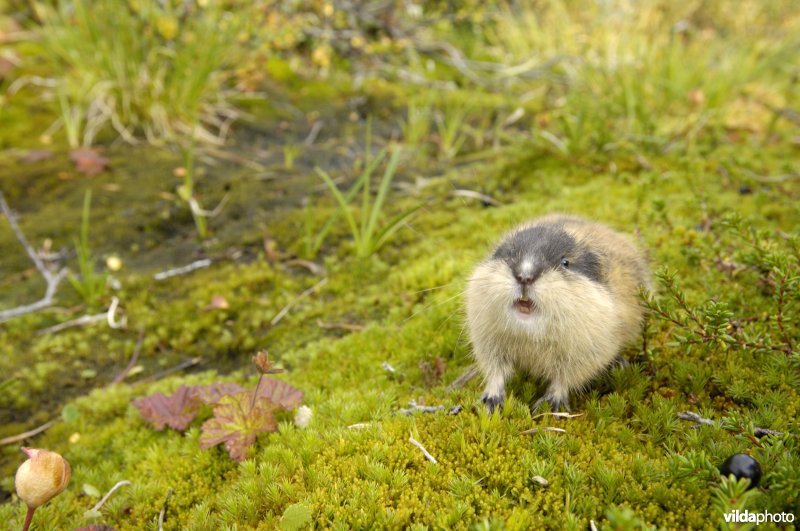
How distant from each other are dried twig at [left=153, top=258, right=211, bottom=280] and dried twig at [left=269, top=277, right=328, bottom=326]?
130cm

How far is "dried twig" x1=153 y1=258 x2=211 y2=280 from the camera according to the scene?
5738 mm


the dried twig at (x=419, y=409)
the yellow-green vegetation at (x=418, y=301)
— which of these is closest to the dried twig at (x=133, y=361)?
the yellow-green vegetation at (x=418, y=301)

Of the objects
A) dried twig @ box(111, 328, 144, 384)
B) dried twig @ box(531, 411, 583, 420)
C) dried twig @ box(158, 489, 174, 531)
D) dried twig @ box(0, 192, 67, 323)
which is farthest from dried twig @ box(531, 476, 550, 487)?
dried twig @ box(0, 192, 67, 323)

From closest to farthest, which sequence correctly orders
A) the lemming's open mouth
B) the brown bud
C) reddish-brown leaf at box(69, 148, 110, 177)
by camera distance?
the brown bud
the lemming's open mouth
reddish-brown leaf at box(69, 148, 110, 177)

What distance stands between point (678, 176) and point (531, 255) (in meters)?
4.34

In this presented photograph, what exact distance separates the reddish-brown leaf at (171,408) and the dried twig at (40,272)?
6.79 ft

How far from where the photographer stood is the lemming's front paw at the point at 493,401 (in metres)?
3.15

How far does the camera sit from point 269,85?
32.2ft

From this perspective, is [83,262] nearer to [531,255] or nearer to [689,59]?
[531,255]

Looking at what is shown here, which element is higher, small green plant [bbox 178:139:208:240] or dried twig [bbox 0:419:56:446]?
small green plant [bbox 178:139:208:240]

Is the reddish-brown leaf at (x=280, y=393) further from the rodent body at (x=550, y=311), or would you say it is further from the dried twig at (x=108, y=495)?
the rodent body at (x=550, y=311)

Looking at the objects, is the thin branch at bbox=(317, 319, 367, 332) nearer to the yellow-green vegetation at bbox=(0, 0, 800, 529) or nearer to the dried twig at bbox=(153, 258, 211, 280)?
the yellow-green vegetation at bbox=(0, 0, 800, 529)

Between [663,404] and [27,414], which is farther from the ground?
[663,404]

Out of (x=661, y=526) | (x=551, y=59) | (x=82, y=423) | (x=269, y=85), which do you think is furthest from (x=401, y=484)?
(x=551, y=59)
